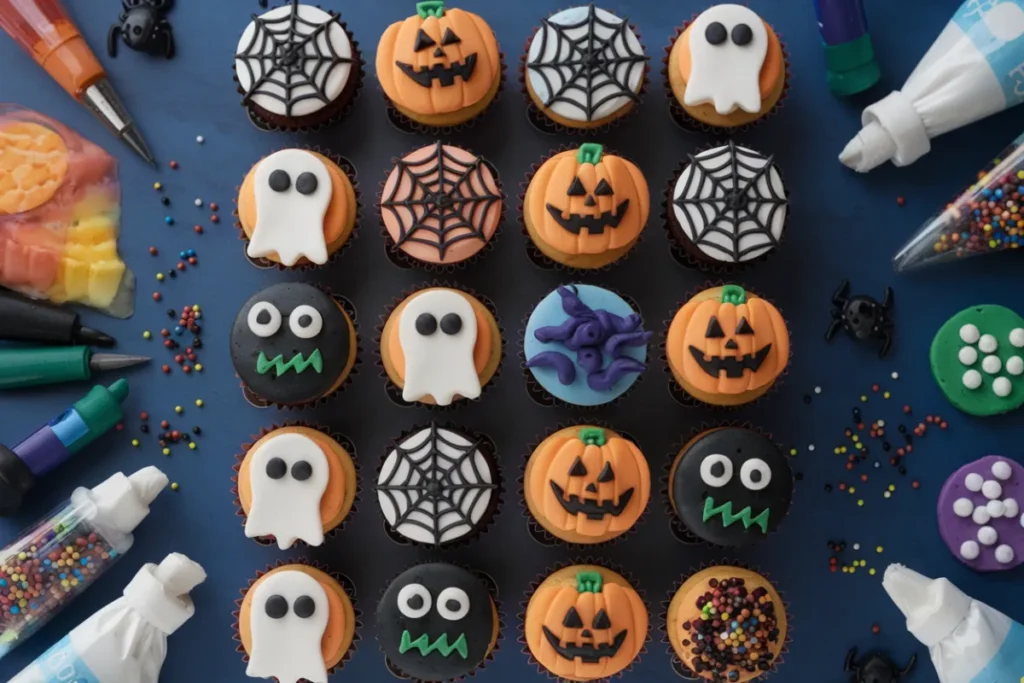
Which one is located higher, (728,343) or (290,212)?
Result: (290,212)

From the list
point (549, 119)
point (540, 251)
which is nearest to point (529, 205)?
point (540, 251)

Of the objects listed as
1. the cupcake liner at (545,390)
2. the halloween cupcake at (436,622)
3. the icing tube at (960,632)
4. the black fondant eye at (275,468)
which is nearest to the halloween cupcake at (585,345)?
the cupcake liner at (545,390)

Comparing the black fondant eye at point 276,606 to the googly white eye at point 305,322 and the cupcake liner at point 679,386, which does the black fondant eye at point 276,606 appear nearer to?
the googly white eye at point 305,322

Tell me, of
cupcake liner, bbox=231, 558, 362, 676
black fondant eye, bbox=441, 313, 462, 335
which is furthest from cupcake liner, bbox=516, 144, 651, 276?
cupcake liner, bbox=231, 558, 362, 676

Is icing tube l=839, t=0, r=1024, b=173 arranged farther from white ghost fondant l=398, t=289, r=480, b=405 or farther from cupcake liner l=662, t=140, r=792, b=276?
white ghost fondant l=398, t=289, r=480, b=405

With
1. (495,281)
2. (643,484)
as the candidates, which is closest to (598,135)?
(495,281)

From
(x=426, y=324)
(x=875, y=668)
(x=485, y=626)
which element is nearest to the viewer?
(x=426, y=324)

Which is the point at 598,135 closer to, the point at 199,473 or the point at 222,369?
the point at 222,369

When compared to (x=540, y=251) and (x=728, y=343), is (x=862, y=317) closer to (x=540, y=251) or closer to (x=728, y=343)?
(x=728, y=343)

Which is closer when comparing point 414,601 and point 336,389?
point 414,601
